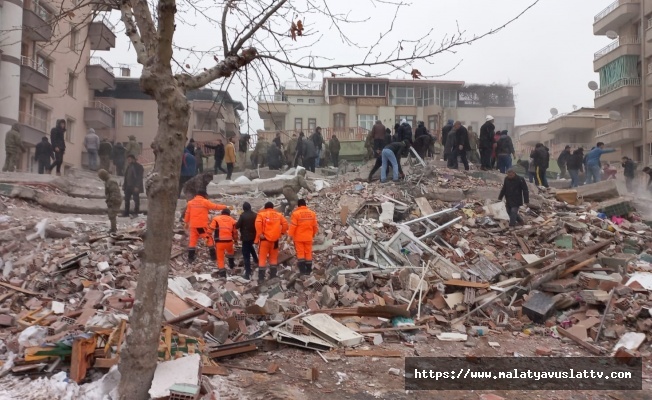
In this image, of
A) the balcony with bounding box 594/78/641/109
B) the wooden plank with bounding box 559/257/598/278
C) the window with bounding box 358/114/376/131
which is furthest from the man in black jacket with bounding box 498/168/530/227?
the window with bounding box 358/114/376/131

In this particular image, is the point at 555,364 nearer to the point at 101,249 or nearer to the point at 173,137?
the point at 173,137

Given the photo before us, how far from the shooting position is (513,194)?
12.4 metres

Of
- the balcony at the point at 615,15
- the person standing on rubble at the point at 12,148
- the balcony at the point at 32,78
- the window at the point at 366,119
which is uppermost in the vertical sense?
the balcony at the point at 615,15

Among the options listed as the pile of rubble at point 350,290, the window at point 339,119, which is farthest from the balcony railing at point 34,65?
the window at point 339,119

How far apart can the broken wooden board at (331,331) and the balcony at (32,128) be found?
21.8 m

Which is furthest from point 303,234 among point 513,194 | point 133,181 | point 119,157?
point 119,157

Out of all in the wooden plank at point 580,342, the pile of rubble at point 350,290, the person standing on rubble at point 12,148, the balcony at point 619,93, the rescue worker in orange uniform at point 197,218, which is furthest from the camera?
the balcony at point 619,93

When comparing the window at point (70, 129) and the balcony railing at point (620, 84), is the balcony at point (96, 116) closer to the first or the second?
the window at point (70, 129)

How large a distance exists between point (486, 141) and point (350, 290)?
363 inches

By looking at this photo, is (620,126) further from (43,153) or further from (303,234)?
(43,153)

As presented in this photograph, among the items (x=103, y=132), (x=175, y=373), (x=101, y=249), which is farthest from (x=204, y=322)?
(x=103, y=132)

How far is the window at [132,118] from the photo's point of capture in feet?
131

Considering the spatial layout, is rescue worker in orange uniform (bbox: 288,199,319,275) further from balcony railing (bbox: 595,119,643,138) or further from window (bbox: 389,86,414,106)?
window (bbox: 389,86,414,106)

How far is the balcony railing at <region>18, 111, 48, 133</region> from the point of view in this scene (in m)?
25.4
